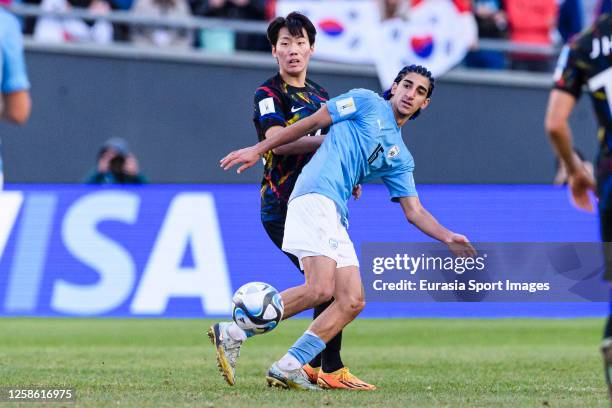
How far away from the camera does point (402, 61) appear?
718 inches

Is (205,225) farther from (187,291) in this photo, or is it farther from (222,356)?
(222,356)

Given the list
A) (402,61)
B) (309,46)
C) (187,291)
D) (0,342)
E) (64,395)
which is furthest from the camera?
(402,61)

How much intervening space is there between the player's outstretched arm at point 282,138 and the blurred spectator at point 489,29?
11961mm

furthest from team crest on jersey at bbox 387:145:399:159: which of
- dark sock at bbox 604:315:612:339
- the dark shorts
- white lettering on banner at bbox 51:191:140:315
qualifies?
white lettering on banner at bbox 51:191:140:315

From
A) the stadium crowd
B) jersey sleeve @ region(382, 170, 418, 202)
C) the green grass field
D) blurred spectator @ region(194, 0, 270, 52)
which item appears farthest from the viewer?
blurred spectator @ region(194, 0, 270, 52)

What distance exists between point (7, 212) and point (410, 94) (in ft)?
26.4

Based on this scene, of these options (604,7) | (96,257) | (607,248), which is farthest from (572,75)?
(96,257)

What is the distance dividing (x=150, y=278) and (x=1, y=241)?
174 cm

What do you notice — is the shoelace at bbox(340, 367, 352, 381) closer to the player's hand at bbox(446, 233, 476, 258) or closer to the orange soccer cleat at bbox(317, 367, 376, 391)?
the orange soccer cleat at bbox(317, 367, 376, 391)

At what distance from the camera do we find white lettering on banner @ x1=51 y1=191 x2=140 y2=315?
1502cm

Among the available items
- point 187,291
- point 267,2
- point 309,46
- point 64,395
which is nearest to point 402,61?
point 267,2

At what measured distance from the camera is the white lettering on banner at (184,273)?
591 inches

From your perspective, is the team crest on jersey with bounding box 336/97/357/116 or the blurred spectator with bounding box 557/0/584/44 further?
the blurred spectator with bounding box 557/0/584/44

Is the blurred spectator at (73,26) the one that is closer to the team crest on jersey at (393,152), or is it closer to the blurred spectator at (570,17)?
the blurred spectator at (570,17)
